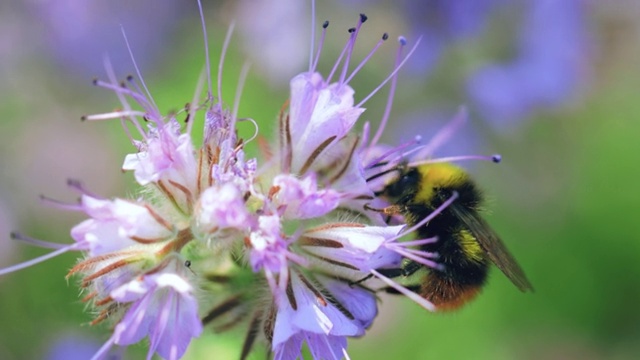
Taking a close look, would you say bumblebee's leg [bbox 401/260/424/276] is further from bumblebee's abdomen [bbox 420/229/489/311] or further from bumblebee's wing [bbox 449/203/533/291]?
bumblebee's wing [bbox 449/203/533/291]

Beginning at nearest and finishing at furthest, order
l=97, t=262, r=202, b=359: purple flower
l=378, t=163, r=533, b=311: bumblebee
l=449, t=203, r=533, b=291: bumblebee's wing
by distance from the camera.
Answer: l=97, t=262, r=202, b=359: purple flower < l=449, t=203, r=533, b=291: bumblebee's wing < l=378, t=163, r=533, b=311: bumblebee

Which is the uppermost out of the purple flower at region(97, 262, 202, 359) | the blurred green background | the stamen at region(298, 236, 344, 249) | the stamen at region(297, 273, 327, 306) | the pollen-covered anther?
the pollen-covered anther

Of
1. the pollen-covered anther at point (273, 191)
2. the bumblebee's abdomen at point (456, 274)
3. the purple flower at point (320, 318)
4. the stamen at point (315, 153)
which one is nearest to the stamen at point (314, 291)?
the purple flower at point (320, 318)

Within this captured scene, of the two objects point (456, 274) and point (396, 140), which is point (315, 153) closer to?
point (456, 274)

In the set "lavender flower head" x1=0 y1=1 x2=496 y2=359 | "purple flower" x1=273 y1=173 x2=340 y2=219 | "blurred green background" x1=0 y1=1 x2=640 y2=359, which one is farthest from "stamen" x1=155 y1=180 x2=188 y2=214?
"blurred green background" x1=0 y1=1 x2=640 y2=359

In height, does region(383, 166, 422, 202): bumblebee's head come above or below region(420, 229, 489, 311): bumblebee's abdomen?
above

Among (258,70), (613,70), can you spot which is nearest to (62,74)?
(258,70)

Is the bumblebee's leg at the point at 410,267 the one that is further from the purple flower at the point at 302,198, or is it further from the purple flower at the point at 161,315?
the purple flower at the point at 161,315
